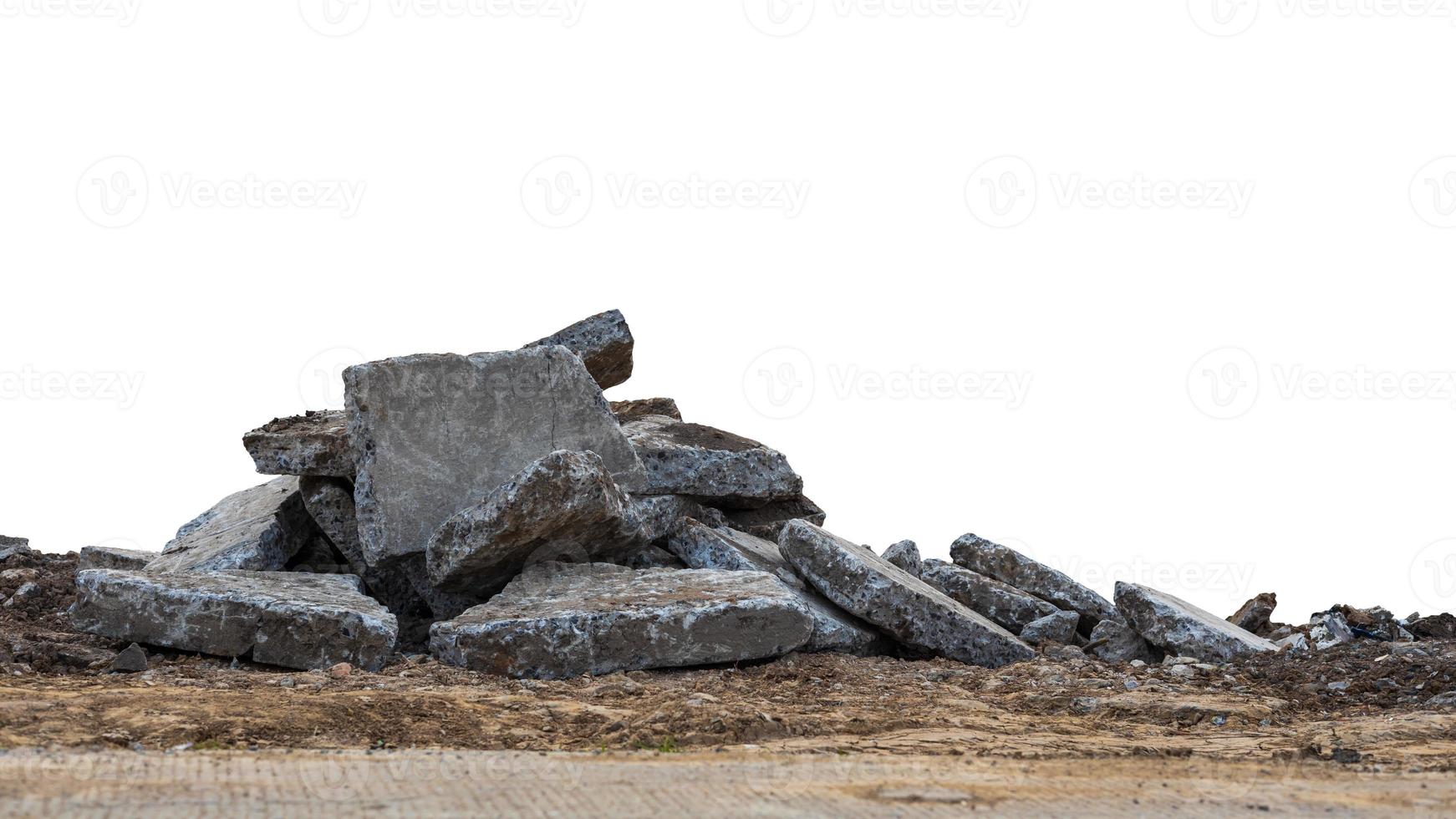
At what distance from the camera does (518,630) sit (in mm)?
7590

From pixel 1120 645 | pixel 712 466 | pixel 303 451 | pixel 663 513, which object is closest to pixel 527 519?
pixel 663 513

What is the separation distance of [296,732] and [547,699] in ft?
4.89

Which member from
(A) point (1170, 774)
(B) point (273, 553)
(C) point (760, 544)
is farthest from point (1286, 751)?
(B) point (273, 553)

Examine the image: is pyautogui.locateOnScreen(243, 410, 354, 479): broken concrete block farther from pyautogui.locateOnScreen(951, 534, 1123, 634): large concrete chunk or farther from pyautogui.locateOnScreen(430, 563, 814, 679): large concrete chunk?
pyautogui.locateOnScreen(951, 534, 1123, 634): large concrete chunk

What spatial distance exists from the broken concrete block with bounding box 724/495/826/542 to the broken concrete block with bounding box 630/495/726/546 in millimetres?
387

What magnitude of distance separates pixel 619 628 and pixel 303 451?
8.53ft

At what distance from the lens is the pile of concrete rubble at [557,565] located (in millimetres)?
7691

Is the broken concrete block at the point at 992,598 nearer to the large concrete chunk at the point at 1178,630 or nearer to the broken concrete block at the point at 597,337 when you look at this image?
the large concrete chunk at the point at 1178,630

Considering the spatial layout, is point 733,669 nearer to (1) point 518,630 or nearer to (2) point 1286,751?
(1) point 518,630

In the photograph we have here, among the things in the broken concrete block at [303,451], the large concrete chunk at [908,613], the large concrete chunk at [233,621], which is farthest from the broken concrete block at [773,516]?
the large concrete chunk at [233,621]

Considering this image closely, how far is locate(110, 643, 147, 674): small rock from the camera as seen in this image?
7.38m

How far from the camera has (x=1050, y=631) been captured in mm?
9508

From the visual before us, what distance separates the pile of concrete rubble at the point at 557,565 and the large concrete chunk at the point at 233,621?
0.04 ft

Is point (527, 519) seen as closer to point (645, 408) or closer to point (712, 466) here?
point (712, 466)
